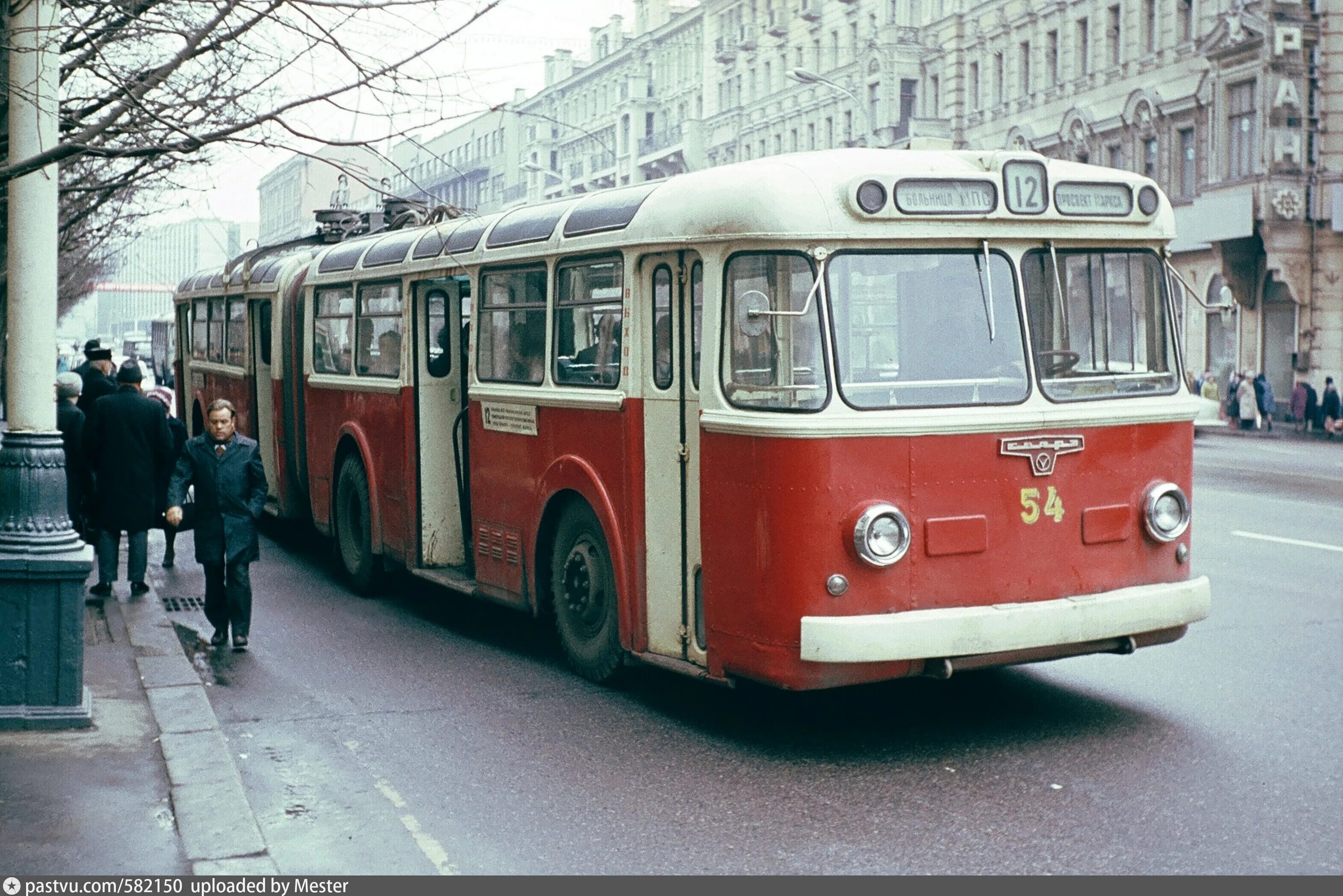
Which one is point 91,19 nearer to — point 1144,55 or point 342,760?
point 342,760

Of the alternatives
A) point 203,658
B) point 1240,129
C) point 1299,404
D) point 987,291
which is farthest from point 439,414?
point 1240,129

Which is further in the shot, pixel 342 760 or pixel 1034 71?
pixel 1034 71

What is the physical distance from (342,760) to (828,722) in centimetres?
227

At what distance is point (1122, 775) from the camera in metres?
6.89

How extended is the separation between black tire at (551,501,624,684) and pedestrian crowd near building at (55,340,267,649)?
2.15m

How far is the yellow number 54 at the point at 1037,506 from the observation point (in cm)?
736

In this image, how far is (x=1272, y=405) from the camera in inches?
1575

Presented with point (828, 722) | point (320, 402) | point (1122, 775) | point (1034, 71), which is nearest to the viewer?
point (1122, 775)

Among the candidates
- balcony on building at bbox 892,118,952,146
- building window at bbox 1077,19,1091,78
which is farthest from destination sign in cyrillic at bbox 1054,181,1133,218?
balcony on building at bbox 892,118,952,146

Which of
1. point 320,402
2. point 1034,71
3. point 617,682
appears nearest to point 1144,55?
point 1034,71

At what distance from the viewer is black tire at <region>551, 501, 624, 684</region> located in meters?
8.54

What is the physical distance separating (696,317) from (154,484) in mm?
6168

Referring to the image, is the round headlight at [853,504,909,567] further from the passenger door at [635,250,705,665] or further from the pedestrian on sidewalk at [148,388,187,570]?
the pedestrian on sidewalk at [148,388,187,570]

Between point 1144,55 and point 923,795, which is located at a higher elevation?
point 1144,55
